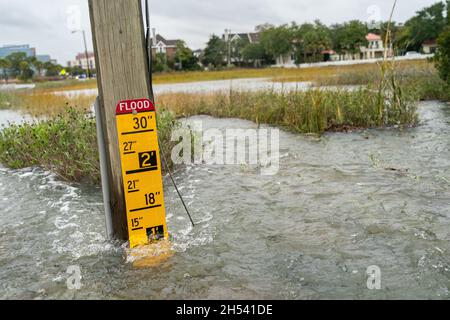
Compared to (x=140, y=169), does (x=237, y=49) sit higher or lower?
higher

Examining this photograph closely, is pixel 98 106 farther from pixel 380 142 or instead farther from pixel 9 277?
pixel 380 142

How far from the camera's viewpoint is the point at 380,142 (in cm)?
856

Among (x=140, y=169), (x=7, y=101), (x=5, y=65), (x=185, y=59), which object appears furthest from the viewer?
(x=5, y=65)

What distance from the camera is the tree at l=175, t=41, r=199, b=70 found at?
70812mm

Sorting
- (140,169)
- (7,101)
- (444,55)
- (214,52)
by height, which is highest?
(214,52)

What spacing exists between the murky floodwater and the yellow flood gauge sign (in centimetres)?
31

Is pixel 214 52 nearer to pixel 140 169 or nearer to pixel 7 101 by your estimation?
pixel 7 101

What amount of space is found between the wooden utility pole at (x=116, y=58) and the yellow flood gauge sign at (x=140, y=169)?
0.22ft

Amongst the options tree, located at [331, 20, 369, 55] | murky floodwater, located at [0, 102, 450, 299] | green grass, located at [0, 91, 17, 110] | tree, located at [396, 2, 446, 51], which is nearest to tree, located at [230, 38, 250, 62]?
tree, located at [331, 20, 369, 55]

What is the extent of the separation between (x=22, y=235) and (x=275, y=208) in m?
Answer: 2.64

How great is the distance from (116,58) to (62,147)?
420cm

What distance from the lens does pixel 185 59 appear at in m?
71.4

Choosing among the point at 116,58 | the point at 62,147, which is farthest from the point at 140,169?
the point at 62,147
